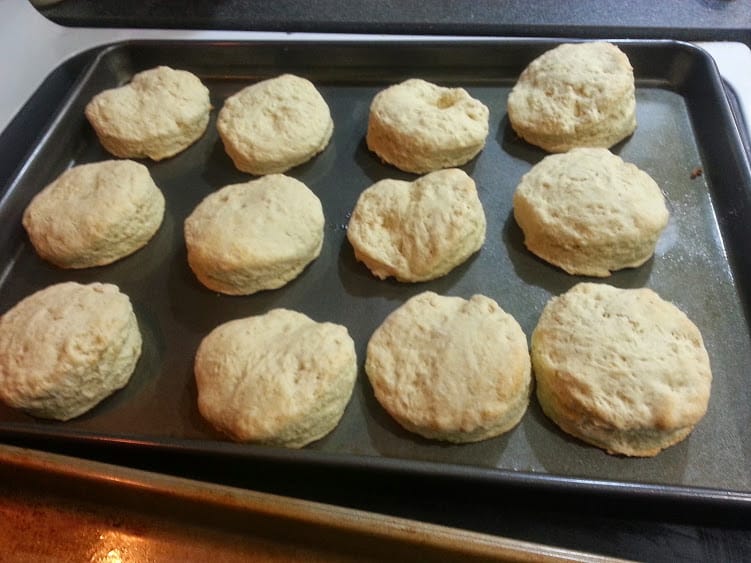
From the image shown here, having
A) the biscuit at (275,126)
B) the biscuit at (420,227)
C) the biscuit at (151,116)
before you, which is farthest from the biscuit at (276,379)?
the biscuit at (151,116)

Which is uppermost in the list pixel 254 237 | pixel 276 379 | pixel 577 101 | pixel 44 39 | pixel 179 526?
pixel 44 39

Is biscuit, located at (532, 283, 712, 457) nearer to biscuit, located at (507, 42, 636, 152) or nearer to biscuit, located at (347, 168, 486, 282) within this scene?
biscuit, located at (347, 168, 486, 282)

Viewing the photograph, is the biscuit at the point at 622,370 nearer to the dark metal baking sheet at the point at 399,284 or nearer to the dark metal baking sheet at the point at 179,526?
the dark metal baking sheet at the point at 399,284

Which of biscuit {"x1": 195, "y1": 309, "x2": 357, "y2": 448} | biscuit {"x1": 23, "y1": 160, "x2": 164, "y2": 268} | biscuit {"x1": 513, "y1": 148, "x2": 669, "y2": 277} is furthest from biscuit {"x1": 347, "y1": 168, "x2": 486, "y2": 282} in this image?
biscuit {"x1": 23, "y1": 160, "x2": 164, "y2": 268}

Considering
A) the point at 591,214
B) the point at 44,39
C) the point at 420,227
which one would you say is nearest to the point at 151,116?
the point at 44,39

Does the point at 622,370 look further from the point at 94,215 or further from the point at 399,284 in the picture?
the point at 94,215

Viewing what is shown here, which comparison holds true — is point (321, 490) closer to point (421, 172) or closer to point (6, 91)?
point (421, 172)

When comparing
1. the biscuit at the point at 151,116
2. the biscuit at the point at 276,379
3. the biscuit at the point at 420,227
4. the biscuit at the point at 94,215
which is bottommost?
the biscuit at the point at 276,379
